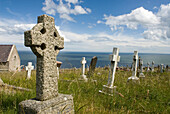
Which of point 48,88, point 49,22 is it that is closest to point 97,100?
point 48,88

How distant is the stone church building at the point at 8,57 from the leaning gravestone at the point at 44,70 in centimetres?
2587

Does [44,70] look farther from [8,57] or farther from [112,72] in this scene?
[8,57]

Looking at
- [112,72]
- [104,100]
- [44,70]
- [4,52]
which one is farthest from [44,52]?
[4,52]

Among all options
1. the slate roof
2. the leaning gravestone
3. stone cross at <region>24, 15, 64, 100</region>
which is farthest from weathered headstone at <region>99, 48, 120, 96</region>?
the slate roof

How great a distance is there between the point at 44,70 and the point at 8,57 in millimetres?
27820

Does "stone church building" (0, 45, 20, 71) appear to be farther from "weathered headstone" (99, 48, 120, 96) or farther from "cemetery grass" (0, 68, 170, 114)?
"weathered headstone" (99, 48, 120, 96)

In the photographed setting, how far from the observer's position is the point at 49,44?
2791mm

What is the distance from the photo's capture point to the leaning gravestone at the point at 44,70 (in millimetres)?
2398

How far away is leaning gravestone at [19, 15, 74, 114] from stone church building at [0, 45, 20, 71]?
84.9ft

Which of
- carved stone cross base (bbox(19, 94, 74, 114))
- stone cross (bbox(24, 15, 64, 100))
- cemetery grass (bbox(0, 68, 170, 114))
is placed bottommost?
cemetery grass (bbox(0, 68, 170, 114))

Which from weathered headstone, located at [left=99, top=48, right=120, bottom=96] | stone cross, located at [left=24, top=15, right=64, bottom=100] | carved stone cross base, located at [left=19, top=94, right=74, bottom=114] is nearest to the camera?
carved stone cross base, located at [left=19, top=94, right=74, bottom=114]

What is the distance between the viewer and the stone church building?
2572 centimetres

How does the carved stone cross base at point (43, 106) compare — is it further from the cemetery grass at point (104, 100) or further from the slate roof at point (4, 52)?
the slate roof at point (4, 52)

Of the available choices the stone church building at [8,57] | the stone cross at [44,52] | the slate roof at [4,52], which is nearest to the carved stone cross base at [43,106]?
the stone cross at [44,52]
